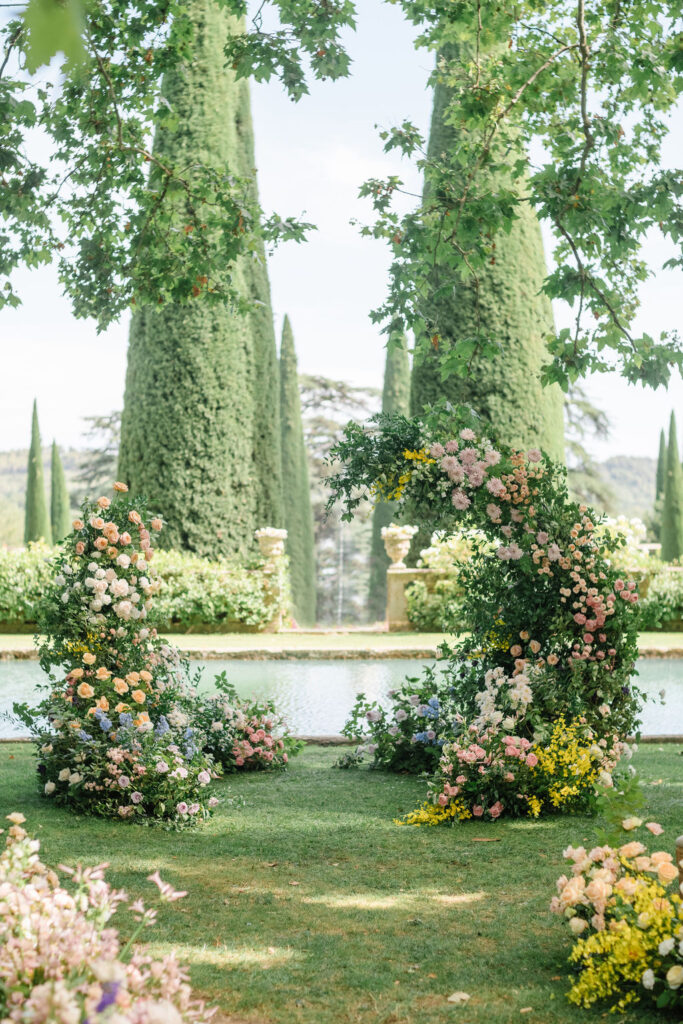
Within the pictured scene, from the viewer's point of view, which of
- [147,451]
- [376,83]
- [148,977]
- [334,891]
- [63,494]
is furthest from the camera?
[63,494]

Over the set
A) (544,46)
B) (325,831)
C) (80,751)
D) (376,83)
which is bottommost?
(325,831)

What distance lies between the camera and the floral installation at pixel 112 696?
4.41 m

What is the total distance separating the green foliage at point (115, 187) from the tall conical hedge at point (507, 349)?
30.3 ft

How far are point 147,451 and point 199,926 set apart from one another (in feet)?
42.6

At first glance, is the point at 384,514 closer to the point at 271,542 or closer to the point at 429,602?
the point at 271,542

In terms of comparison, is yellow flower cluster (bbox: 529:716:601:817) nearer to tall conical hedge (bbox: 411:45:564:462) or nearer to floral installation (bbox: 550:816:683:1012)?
floral installation (bbox: 550:816:683:1012)

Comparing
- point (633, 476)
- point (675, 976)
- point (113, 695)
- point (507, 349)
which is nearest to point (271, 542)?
point (507, 349)

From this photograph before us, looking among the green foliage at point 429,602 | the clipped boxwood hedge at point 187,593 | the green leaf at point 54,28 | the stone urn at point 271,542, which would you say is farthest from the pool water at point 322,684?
the green leaf at point 54,28

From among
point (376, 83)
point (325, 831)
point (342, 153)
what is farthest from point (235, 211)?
point (342, 153)

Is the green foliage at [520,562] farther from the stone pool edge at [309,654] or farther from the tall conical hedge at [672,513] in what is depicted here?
the tall conical hedge at [672,513]

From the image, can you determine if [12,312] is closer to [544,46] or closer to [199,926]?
[544,46]

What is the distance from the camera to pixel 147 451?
611 inches

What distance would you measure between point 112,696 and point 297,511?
1704 centimetres

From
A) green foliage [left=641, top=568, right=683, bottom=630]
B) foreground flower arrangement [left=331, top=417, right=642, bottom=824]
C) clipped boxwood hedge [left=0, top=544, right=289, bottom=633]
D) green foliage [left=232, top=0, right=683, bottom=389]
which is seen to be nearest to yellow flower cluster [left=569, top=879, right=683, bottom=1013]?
foreground flower arrangement [left=331, top=417, right=642, bottom=824]
